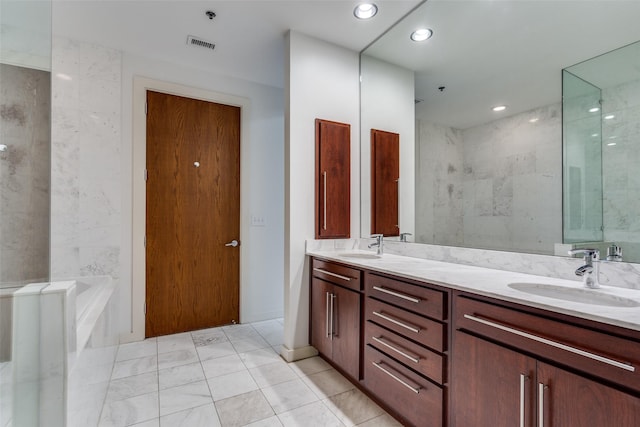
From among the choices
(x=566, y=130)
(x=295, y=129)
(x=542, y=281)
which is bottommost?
(x=542, y=281)

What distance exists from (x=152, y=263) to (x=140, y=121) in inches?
51.7

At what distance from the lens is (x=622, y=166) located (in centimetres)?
130

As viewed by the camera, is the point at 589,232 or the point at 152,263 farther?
the point at 152,263

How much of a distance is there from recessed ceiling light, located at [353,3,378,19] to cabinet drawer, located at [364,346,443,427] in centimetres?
231

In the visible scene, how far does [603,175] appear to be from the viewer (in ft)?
A: 4.45

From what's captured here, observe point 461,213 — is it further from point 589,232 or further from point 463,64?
point 463,64

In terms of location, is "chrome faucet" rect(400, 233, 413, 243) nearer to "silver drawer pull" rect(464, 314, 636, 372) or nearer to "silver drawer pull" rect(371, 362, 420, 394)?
"silver drawer pull" rect(371, 362, 420, 394)

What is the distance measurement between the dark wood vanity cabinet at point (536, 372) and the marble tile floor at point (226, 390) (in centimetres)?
67

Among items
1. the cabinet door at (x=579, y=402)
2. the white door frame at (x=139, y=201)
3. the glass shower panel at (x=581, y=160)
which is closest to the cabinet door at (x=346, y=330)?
the cabinet door at (x=579, y=402)

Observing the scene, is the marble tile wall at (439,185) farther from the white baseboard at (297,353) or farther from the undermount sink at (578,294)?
the white baseboard at (297,353)

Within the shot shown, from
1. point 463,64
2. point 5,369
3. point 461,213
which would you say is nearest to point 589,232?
point 461,213

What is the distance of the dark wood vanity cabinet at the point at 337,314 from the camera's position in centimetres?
193

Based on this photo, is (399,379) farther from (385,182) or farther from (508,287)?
(385,182)

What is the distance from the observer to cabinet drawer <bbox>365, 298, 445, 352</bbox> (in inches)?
54.6
